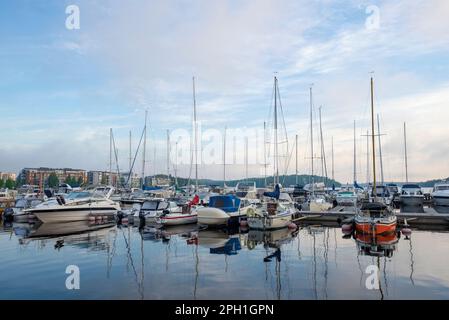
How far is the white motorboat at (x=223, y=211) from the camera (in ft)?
94.7

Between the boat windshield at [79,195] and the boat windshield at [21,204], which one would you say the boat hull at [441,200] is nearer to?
the boat windshield at [79,195]

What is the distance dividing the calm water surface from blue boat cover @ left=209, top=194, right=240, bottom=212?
14.8ft

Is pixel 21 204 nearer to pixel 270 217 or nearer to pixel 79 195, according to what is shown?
pixel 79 195

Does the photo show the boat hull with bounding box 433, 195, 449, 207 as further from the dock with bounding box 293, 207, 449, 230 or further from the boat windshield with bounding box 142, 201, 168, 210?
the boat windshield with bounding box 142, 201, 168, 210

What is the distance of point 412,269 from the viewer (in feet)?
49.9

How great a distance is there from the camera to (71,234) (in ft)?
87.6

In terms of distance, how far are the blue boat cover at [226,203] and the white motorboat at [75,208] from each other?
12.6 metres

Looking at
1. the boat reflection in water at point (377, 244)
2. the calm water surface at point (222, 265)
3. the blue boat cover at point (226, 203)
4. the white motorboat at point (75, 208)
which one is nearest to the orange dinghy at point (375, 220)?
the boat reflection in water at point (377, 244)

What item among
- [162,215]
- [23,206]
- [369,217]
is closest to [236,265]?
[369,217]

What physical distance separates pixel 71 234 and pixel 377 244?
22.1m

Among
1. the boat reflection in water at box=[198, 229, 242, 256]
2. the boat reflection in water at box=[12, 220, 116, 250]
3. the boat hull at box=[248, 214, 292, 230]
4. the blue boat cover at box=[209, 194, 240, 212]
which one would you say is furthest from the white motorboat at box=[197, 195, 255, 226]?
the boat reflection in water at box=[12, 220, 116, 250]

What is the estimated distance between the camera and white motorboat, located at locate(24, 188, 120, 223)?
3259 cm
